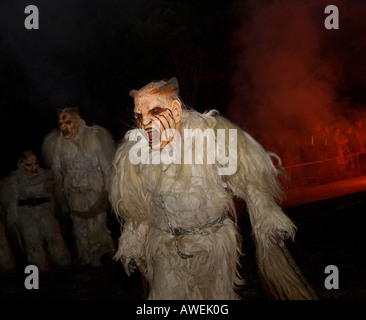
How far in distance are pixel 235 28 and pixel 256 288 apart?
982cm

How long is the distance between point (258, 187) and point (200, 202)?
40cm

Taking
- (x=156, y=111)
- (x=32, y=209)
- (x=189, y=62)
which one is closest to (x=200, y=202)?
(x=156, y=111)

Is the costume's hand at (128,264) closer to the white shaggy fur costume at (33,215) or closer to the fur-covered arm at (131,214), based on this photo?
the fur-covered arm at (131,214)

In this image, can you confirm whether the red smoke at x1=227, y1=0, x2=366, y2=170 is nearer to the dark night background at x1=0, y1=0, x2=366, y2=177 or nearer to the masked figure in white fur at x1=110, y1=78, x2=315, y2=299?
the dark night background at x1=0, y1=0, x2=366, y2=177

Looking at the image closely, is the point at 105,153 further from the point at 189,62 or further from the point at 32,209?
the point at 189,62

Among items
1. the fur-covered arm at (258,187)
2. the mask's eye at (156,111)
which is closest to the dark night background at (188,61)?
the mask's eye at (156,111)

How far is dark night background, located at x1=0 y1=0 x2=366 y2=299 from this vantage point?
1041 centimetres

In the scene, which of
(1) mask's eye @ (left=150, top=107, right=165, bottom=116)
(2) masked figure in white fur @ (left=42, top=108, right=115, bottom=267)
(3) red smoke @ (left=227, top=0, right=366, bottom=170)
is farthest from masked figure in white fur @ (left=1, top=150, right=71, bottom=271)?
(3) red smoke @ (left=227, top=0, right=366, bottom=170)

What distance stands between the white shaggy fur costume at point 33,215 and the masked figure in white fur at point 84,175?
0.70ft

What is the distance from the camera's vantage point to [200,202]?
350 cm

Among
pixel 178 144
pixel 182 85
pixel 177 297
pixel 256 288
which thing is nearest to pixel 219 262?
pixel 177 297

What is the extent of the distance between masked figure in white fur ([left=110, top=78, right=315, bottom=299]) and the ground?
659 mm

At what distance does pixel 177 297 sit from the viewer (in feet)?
11.4

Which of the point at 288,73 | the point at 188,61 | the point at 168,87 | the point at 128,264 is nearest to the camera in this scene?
the point at 168,87
